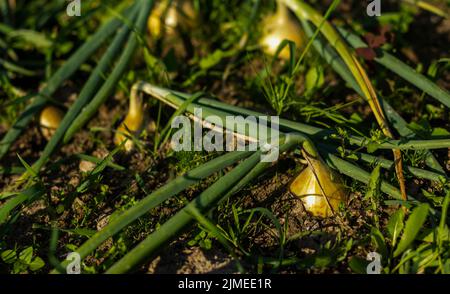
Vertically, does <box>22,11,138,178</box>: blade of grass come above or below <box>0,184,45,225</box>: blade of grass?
above

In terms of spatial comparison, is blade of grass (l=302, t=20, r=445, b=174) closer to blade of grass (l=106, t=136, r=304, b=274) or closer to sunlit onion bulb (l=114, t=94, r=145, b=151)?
blade of grass (l=106, t=136, r=304, b=274)

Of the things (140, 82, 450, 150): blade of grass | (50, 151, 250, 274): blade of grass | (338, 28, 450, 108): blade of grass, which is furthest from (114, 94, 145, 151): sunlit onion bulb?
(338, 28, 450, 108): blade of grass

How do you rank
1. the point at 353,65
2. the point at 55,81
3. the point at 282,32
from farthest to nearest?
the point at 282,32
the point at 55,81
the point at 353,65

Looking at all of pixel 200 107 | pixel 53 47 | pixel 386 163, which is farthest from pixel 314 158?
pixel 53 47

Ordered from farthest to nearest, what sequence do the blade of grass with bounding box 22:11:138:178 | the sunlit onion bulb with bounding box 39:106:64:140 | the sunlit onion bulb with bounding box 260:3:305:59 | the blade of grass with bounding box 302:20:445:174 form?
the sunlit onion bulb with bounding box 260:3:305:59 < the sunlit onion bulb with bounding box 39:106:64:140 < the blade of grass with bounding box 22:11:138:178 < the blade of grass with bounding box 302:20:445:174

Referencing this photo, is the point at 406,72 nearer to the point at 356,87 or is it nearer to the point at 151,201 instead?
the point at 356,87

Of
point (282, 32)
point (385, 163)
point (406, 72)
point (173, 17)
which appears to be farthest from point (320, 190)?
point (173, 17)

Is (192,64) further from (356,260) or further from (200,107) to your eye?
(356,260)
